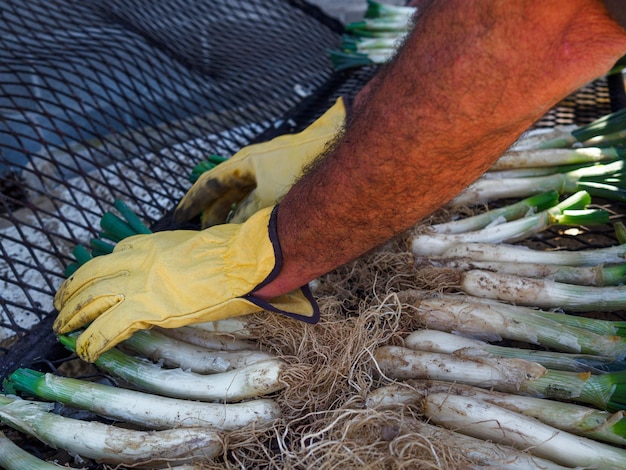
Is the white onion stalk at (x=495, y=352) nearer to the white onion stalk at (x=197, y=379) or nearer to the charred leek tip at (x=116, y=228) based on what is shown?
the white onion stalk at (x=197, y=379)

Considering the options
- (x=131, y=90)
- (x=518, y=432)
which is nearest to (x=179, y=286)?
(x=518, y=432)

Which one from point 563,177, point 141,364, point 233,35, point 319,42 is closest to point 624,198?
point 563,177

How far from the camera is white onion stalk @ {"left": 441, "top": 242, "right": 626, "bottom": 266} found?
2.40 meters

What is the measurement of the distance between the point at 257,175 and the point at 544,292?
133 centimetres

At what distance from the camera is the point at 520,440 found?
5.27ft

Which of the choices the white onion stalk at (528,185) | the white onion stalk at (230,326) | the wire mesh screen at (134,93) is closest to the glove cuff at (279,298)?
the white onion stalk at (230,326)

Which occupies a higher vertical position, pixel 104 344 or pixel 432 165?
pixel 432 165

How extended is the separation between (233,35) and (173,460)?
13.8 feet

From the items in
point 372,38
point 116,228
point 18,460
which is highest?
point 372,38

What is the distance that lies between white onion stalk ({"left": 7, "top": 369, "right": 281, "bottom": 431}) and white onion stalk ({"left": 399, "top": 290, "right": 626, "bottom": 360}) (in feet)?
2.37

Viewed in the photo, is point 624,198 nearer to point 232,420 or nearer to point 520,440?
point 520,440

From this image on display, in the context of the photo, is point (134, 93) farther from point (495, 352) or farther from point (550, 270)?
point (495, 352)

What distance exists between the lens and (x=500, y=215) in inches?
104

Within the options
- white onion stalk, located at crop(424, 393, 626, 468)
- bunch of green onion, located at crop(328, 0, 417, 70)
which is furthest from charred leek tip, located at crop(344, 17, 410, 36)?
white onion stalk, located at crop(424, 393, 626, 468)
